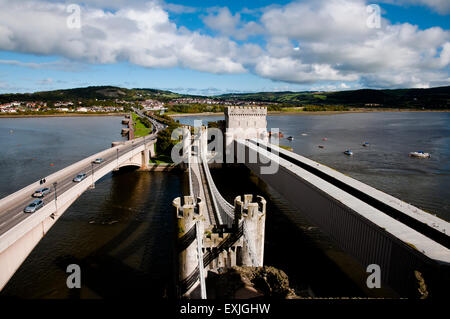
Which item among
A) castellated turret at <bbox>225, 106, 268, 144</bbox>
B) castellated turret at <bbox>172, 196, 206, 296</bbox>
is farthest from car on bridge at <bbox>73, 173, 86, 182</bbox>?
castellated turret at <bbox>225, 106, 268, 144</bbox>

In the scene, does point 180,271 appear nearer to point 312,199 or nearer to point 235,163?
point 312,199

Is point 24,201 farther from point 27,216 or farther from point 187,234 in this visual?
point 187,234

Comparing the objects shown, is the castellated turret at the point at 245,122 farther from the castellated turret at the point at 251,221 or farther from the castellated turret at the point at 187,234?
the castellated turret at the point at 187,234

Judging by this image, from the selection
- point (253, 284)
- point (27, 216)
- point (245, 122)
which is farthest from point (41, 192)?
point (245, 122)

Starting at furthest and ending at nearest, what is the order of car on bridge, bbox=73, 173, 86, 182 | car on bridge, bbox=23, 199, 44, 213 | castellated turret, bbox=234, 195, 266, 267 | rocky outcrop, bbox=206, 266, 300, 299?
car on bridge, bbox=73, 173, 86, 182
car on bridge, bbox=23, 199, 44, 213
castellated turret, bbox=234, 195, 266, 267
rocky outcrop, bbox=206, 266, 300, 299

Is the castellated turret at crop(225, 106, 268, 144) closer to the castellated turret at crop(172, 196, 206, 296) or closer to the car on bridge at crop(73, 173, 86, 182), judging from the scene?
the car on bridge at crop(73, 173, 86, 182)

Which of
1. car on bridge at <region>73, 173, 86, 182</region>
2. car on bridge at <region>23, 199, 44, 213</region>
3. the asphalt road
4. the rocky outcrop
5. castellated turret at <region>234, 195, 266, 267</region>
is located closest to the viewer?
the rocky outcrop
